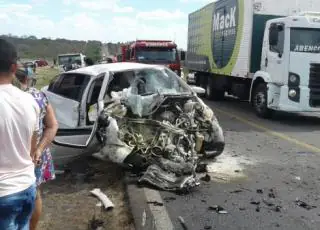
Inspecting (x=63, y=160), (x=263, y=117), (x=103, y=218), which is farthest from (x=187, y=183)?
(x=263, y=117)

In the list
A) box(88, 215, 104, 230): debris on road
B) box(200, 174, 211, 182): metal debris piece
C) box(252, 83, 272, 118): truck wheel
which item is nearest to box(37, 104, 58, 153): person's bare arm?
box(88, 215, 104, 230): debris on road

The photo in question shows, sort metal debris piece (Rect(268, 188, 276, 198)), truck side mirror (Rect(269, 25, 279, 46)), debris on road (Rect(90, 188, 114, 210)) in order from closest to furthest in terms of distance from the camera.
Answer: debris on road (Rect(90, 188, 114, 210)) < metal debris piece (Rect(268, 188, 276, 198)) < truck side mirror (Rect(269, 25, 279, 46))

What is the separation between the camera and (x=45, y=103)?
154 inches

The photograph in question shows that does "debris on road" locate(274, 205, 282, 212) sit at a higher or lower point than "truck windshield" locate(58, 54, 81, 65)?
lower

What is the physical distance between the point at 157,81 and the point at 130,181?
2.14 m

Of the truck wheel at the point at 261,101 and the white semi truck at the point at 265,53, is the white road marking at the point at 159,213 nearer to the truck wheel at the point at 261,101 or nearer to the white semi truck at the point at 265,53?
the white semi truck at the point at 265,53

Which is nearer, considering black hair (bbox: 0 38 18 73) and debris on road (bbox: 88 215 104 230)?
black hair (bbox: 0 38 18 73)

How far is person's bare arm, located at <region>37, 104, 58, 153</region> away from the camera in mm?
3561

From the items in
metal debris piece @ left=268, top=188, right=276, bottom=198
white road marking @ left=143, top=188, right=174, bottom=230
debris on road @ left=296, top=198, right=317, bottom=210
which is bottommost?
metal debris piece @ left=268, top=188, right=276, bottom=198

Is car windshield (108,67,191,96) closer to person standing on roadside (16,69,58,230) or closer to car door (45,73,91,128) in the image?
car door (45,73,91,128)

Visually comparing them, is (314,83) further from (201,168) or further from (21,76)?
(21,76)

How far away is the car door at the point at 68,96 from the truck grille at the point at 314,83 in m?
6.49

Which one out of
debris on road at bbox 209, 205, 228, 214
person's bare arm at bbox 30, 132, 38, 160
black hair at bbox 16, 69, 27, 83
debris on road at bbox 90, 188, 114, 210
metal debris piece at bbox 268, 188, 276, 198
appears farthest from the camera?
metal debris piece at bbox 268, 188, 276, 198

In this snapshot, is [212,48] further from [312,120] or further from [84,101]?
[84,101]
